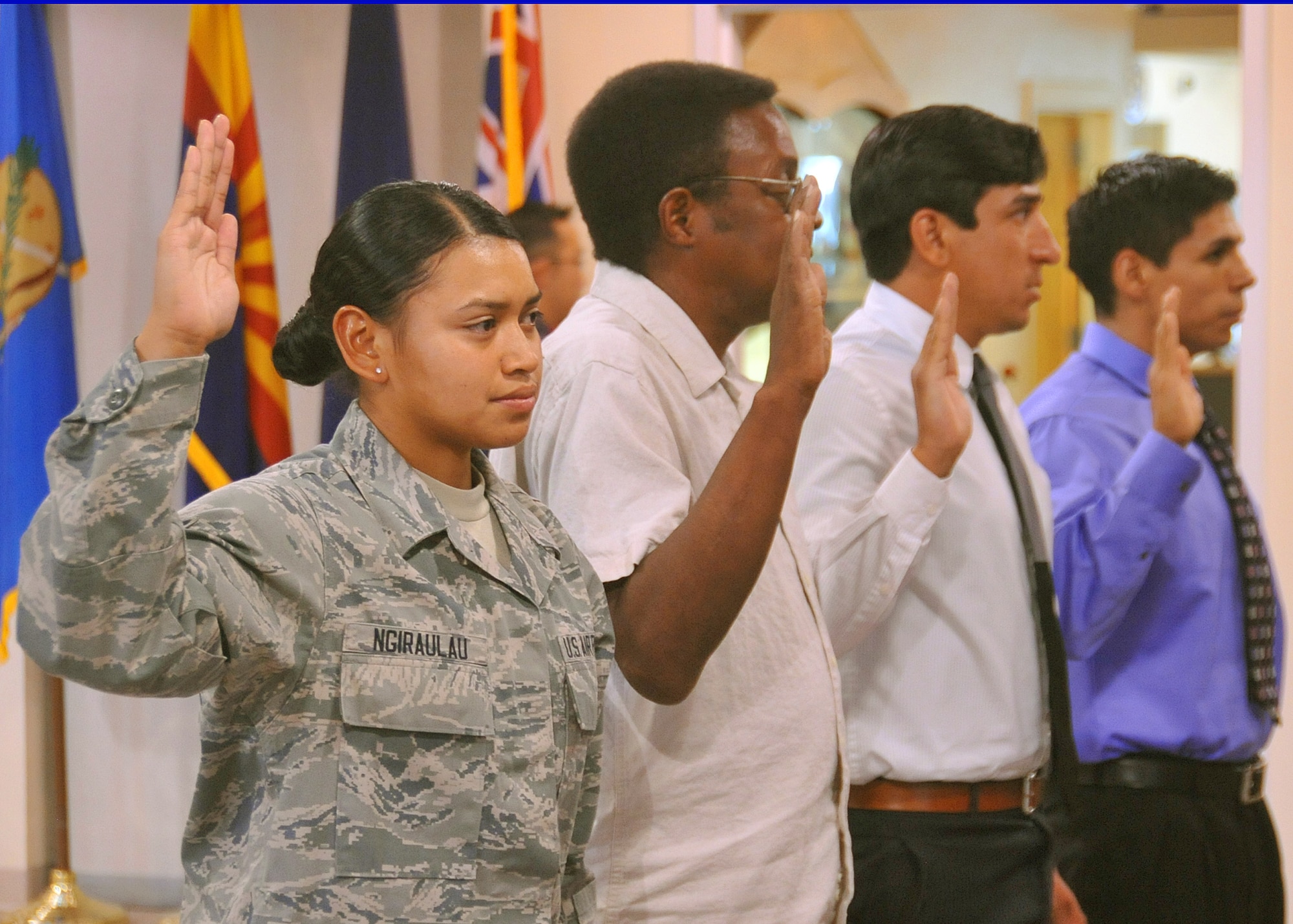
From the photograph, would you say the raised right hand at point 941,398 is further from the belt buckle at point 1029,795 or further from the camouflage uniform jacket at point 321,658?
the camouflage uniform jacket at point 321,658

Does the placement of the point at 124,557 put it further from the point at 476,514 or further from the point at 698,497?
the point at 698,497

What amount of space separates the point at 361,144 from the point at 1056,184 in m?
2.92

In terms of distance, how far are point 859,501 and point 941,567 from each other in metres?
0.14

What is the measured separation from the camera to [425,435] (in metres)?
1.09

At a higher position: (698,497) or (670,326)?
(670,326)

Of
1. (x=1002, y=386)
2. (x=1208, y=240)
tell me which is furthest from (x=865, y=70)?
(x=1002, y=386)

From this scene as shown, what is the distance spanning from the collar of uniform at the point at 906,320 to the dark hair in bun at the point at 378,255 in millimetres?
821

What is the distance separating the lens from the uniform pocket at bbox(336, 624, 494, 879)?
952 millimetres

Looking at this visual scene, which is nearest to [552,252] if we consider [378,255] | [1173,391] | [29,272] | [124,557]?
[29,272]

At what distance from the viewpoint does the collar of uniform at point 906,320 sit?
5.97ft

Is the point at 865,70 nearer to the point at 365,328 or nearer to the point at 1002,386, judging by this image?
the point at 1002,386

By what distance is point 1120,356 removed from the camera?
2.25 meters

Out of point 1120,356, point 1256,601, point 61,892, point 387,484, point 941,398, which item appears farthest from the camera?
point 61,892

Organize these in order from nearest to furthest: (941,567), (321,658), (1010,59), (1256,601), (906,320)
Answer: (321,658), (941,567), (906,320), (1256,601), (1010,59)
